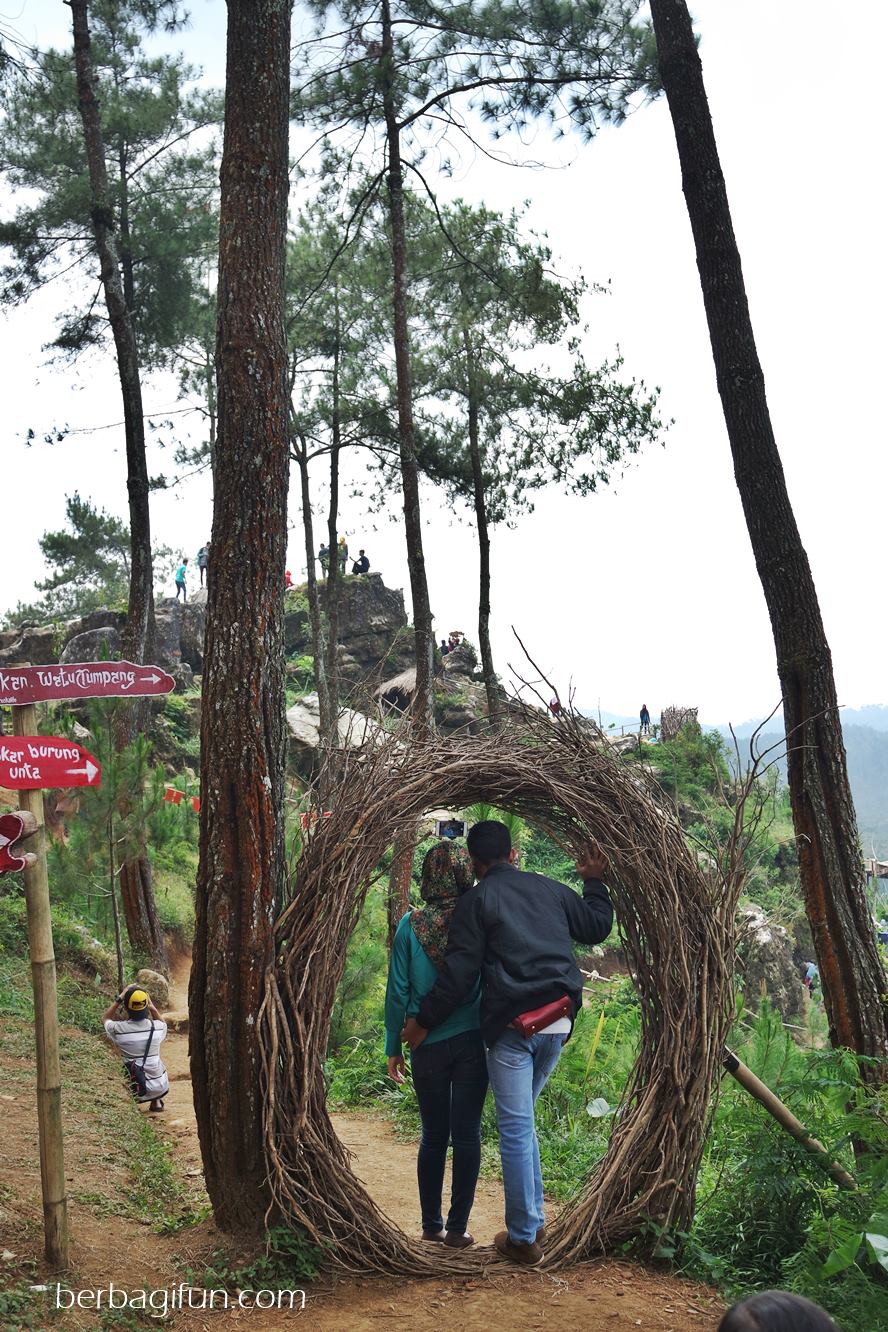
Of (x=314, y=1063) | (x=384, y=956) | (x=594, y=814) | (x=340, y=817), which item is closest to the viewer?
(x=314, y=1063)

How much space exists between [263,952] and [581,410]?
10.6 meters

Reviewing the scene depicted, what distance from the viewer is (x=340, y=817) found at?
4.53 meters

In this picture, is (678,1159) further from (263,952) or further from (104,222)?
(104,222)

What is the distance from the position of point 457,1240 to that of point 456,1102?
0.61 metres

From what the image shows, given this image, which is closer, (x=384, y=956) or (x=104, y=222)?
(x=384, y=956)

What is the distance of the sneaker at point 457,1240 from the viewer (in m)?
4.53

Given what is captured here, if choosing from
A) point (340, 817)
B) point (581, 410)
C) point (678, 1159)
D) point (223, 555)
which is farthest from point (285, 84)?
point (581, 410)

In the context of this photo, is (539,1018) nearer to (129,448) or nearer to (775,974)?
(129,448)

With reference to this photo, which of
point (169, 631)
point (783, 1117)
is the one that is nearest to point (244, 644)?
point (783, 1117)

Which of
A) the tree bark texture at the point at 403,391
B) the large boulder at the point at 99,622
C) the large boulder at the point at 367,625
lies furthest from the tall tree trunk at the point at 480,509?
the large boulder at the point at 367,625

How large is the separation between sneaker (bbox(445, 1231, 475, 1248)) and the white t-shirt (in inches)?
128

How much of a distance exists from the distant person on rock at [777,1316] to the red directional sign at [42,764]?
3081 mm

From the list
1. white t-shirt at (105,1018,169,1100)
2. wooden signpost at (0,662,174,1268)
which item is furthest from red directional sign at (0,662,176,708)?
white t-shirt at (105,1018,169,1100)

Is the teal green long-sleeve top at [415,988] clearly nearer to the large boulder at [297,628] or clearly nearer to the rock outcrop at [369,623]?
the rock outcrop at [369,623]
